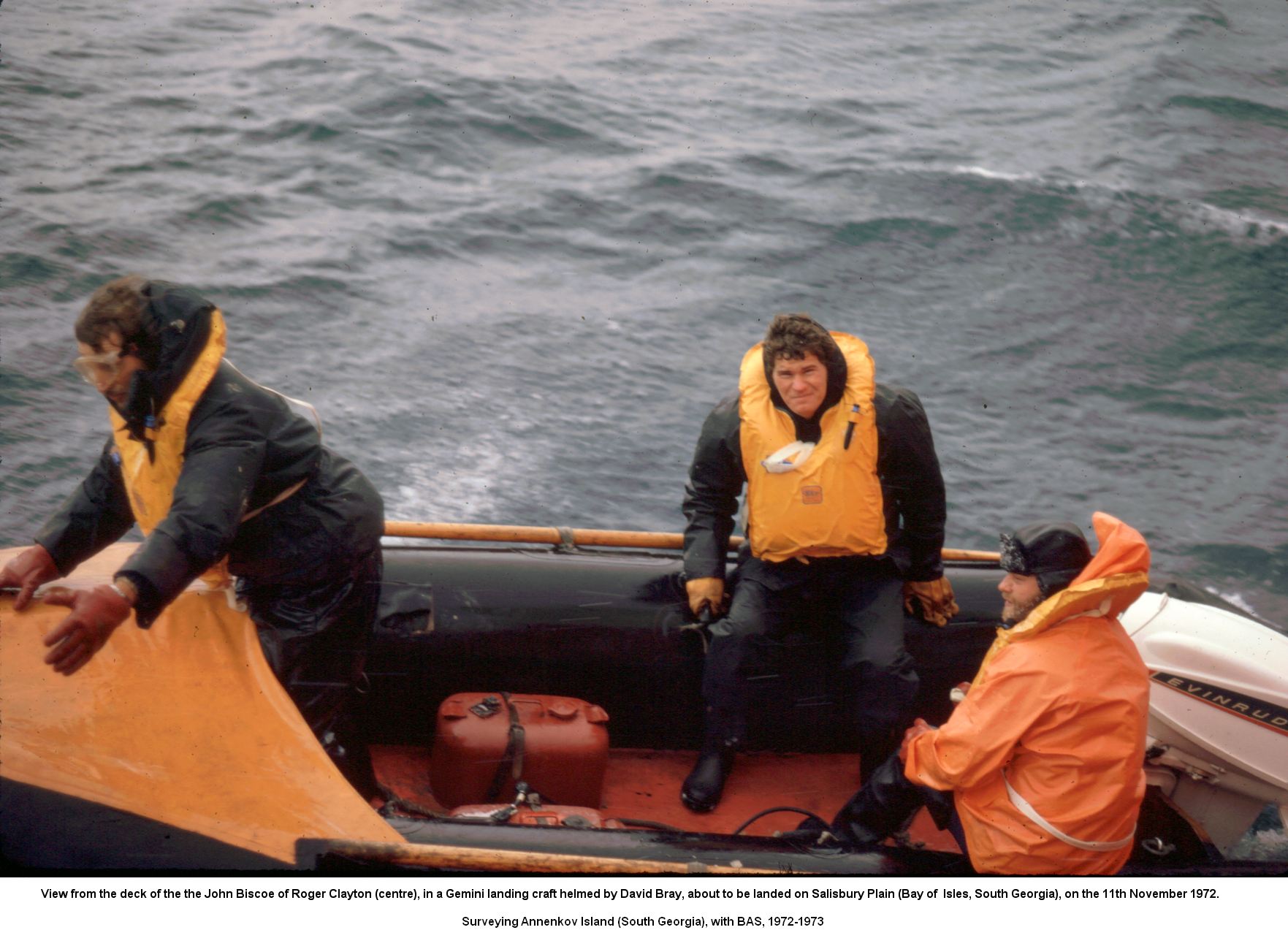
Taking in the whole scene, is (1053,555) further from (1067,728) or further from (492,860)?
(492,860)

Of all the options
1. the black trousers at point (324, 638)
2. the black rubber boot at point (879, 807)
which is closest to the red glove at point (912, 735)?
the black rubber boot at point (879, 807)

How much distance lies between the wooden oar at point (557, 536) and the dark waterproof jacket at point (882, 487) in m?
0.22

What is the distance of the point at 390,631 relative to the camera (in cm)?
345

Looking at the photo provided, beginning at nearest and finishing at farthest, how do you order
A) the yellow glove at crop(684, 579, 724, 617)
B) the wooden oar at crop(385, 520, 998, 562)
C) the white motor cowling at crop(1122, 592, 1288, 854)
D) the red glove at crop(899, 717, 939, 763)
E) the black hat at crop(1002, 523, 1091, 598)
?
the black hat at crop(1002, 523, 1091, 598)
the red glove at crop(899, 717, 939, 763)
the white motor cowling at crop(1122, 592, 1288, 854)
the yellow glove at crop(684, 579, 724, 617)
the wooden oar at crop(385, 520, 998, 562)

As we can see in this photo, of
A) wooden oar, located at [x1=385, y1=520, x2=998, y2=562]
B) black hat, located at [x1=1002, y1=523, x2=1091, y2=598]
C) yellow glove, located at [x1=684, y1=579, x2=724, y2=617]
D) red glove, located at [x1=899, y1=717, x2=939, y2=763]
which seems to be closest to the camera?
black hat, located at [x1=1002, y1=523, x2=1091, y2=598]

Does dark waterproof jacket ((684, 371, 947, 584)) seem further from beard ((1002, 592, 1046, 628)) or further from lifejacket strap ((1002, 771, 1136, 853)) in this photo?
lifejacket strap ((1002, 771, 1136, 853))

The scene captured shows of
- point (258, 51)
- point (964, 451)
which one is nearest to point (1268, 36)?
point (964, 451)

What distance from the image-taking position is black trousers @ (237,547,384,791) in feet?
9.06

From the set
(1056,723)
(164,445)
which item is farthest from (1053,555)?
(164,445)

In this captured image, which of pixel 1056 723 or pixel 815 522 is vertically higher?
pixel 1056 723

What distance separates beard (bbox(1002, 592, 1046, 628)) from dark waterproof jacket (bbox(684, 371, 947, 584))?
67 cm

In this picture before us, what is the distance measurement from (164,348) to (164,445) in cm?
21

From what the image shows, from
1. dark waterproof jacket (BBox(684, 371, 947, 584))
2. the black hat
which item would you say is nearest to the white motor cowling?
dark waterproof jacket (BBox(684, 371, 947, 584))

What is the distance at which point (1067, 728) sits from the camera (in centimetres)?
244
